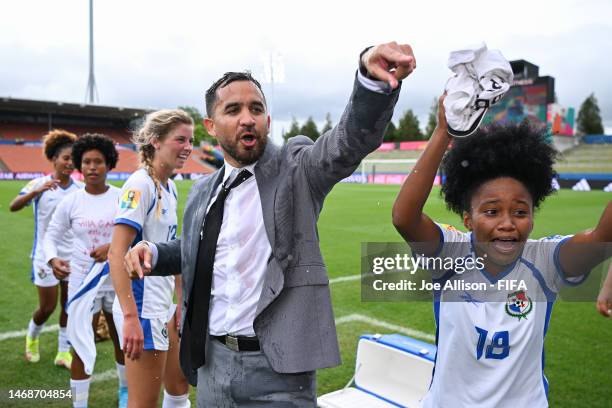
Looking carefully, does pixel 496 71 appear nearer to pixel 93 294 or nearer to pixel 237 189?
pixel 237 189

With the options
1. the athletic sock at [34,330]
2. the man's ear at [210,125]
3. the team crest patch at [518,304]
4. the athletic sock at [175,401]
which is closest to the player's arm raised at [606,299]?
the team crest patch at [518,304]

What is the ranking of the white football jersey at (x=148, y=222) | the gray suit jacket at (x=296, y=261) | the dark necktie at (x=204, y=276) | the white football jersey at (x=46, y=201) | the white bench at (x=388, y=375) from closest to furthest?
1. the gray suit jacket at (x=296, y=261)
2. the dark necktie at (x=204, y=276)
3. the white football jersey at (x=148, y=222)
4. the white bench at (x=388, y=375)
5. the white football jersey at (x=46, y=201)

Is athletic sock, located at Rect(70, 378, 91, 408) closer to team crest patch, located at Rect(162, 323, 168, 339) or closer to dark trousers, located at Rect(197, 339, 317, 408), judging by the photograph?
team crest patch, located at Rect(162, 323, 168, 339)

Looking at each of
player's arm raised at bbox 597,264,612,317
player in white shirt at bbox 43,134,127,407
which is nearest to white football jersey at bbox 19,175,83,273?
player in white shirt at bbox 43,134,127,407

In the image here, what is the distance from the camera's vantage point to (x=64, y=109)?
54.0m

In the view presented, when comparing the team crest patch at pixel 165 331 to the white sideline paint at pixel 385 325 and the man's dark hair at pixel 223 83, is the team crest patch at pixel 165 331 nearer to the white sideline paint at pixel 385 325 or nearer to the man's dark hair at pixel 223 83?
the man's dark hair at pixel 223 83

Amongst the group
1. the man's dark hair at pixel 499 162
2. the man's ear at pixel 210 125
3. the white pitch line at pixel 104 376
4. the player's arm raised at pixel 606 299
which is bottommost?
the white pitch line at pixel 104 376

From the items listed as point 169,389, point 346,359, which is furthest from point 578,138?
point 169,389

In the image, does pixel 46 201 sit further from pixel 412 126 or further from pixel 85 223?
pixel 412 126

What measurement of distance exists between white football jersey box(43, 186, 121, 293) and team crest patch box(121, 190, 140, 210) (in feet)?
3.76

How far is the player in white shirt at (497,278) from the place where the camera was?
1.92 meters

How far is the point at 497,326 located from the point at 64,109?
59289mm

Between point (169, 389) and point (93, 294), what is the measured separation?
96cm

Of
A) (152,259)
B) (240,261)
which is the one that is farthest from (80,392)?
(240,261)
